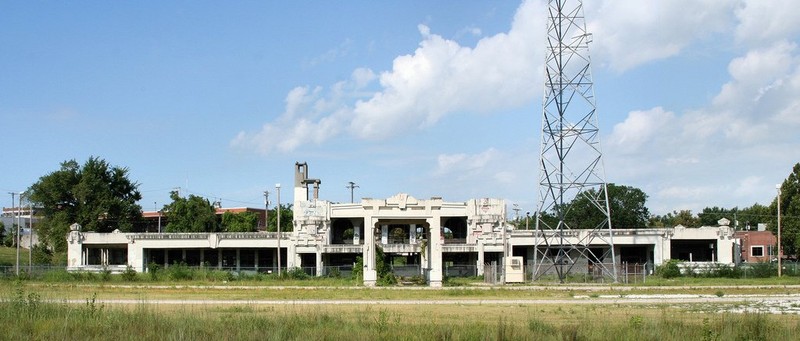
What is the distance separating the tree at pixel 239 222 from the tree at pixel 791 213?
71.3 m

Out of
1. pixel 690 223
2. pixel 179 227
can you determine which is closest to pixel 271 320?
→ pixel 179 227

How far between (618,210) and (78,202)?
78523 millimetres

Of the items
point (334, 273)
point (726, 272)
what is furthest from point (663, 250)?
point (334, 273)

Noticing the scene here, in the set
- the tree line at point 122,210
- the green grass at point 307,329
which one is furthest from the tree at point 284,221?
the green grass at point 307,329

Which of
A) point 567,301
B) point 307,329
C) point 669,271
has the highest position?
point 307,329

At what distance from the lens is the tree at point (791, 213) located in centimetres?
9894

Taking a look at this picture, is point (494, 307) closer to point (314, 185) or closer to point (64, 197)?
point (314, 185)

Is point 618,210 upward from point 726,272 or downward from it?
upward

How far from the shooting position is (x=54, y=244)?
104250 millimetres

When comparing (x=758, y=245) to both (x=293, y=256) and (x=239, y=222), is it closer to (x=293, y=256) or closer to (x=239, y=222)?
(x=293, y=256)

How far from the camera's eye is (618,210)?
419 feet

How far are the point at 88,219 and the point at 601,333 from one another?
97.6 metres

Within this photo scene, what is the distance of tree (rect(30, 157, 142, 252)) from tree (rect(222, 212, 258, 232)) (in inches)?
616

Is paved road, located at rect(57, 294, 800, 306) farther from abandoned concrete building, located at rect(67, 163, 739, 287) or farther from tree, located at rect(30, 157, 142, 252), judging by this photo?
tree, located at rect(30, 157, 142, 252)
